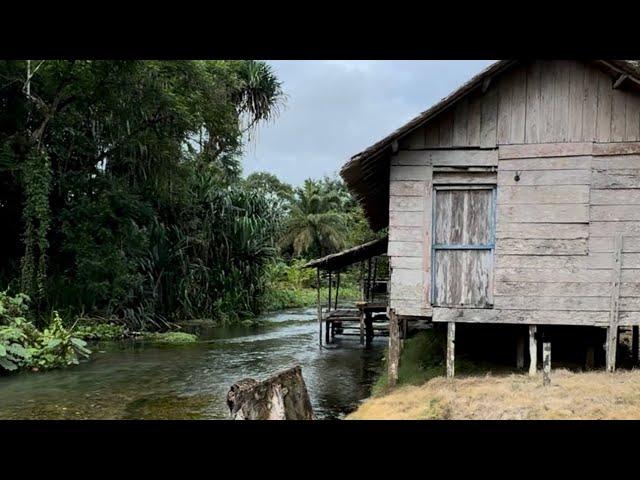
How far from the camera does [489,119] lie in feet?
26.1

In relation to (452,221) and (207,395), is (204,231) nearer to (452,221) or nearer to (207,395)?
(207,395)

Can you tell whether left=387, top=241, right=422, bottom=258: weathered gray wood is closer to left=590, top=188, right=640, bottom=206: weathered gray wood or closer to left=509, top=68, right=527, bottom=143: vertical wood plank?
left=509, top=68, right=527, bottom=143: vertical wood plank

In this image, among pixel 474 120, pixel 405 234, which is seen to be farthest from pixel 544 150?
pixel 405 234

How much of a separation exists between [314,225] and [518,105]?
25693 mm

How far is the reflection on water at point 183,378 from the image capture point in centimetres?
845

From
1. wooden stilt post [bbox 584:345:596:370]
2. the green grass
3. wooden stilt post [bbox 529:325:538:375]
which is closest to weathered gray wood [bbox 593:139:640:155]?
wooden stilt post [bbox 529:325:538:375]

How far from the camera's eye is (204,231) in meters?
19.7

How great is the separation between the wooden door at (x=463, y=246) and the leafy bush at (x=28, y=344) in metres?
7.43

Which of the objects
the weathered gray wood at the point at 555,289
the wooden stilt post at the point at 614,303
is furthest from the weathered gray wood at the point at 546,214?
the weathered gray wood at the point at 555,289

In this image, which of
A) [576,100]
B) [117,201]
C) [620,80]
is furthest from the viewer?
[117,201]

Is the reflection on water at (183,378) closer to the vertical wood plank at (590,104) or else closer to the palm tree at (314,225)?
the vertical wood plank at (590,104)

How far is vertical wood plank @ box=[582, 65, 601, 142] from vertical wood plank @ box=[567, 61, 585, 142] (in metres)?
0.04

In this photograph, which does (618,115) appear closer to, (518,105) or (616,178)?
(616,178)

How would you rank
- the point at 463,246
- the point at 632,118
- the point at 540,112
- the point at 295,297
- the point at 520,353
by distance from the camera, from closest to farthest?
the point at 632,118 → the point at 540,112 → the point at 463,246 → the point at 520,353 → the point at 295,297
